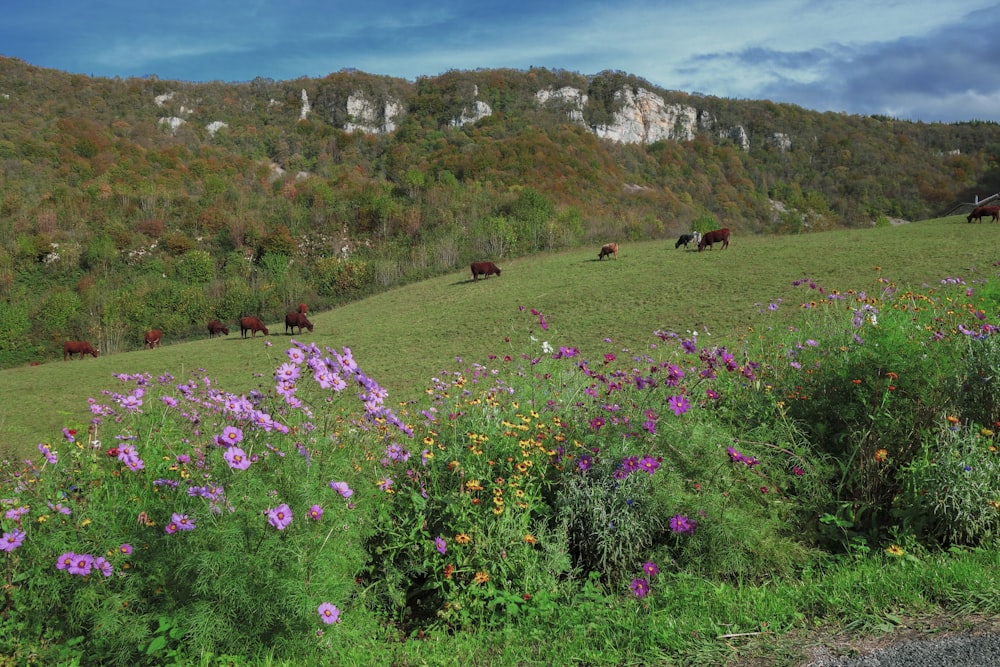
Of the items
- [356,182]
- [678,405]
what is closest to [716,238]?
[678,405]

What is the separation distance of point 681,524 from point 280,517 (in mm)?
2333

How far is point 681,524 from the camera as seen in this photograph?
12.5 ft

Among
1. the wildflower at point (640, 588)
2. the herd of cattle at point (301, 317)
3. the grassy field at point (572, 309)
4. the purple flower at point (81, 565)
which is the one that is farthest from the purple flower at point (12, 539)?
the herd of cattle at point (301, 317)

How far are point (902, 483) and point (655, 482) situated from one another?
6.21 feet

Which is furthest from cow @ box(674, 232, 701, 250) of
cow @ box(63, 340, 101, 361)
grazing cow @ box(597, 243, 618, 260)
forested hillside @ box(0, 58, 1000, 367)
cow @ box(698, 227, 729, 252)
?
cow @ box(63, 340, 101, 361)

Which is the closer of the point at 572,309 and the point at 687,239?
the point at 572,309

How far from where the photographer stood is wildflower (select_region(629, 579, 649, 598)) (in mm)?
3518

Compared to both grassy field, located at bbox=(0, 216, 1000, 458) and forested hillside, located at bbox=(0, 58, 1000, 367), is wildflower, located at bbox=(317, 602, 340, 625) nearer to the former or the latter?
grassy field, located at bbox=(0, 216, 1000, 458)

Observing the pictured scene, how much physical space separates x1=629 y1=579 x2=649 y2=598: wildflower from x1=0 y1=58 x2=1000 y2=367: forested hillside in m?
35.2

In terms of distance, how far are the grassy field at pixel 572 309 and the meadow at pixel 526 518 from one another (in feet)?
24.2

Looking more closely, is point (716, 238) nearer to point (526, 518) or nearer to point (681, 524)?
point (681, 524)

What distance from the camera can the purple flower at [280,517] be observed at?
2783 millimetres

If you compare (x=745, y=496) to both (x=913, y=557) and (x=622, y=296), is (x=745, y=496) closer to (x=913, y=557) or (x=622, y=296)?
(x=913, y=557)

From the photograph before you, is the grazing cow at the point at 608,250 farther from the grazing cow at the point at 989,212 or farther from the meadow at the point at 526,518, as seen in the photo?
the meadow at the point at 526,518
